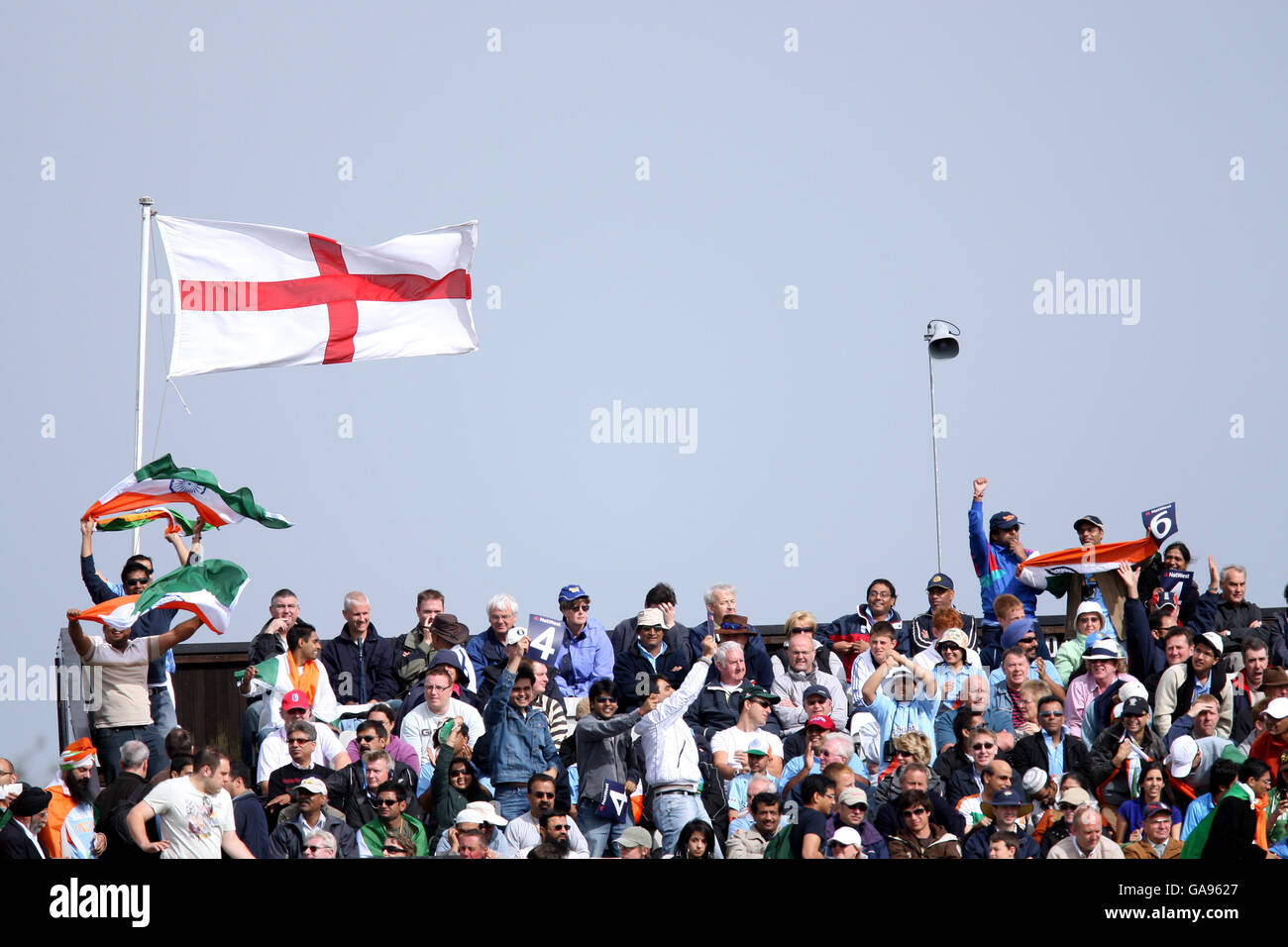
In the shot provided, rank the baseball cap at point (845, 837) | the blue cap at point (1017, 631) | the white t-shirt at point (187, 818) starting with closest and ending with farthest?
the white t-shirt at point (187, 818) < the baseball cap at point (845, 837) < the blue cap at point (1017, 631)

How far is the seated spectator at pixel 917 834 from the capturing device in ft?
43.4

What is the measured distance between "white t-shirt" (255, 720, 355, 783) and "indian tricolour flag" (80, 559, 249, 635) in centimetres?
100

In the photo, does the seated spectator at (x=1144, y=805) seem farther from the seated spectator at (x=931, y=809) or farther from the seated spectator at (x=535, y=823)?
the seated spectator at (x=535, y=823)

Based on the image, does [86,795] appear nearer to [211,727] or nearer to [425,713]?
[425,713]

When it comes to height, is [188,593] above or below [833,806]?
above

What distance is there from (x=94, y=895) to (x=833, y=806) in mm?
5418

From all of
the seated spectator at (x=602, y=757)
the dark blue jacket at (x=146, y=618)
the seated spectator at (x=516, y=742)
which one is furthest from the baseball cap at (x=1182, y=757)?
the dark blue jacket at (x=146, y=618)

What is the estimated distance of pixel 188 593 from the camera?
49.1ft

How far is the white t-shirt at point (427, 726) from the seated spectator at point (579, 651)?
4.26 ft

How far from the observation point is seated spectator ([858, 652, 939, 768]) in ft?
50.5

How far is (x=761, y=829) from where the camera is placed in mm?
13531

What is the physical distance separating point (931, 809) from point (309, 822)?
4.37 metres

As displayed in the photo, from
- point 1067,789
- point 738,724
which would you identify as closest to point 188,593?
point 738,724

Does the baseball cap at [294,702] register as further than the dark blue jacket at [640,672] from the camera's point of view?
No
